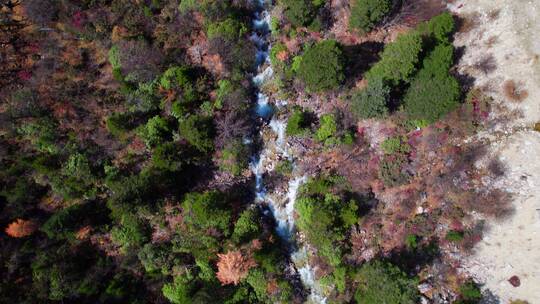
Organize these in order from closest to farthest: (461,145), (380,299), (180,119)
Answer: (380,299) → (461,145) → (180,119)

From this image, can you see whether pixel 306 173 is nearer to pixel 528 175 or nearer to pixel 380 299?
pixel 380 299

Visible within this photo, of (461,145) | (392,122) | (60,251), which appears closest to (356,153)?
(392,122)

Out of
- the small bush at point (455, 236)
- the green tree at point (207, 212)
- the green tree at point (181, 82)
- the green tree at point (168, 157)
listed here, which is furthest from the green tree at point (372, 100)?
the green tree at point (168, 157)

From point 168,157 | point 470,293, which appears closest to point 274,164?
point 168,157

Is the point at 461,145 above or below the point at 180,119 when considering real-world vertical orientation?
below

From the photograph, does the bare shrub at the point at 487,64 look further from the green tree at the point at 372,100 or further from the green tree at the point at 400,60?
the green tree at the point at 372,100
